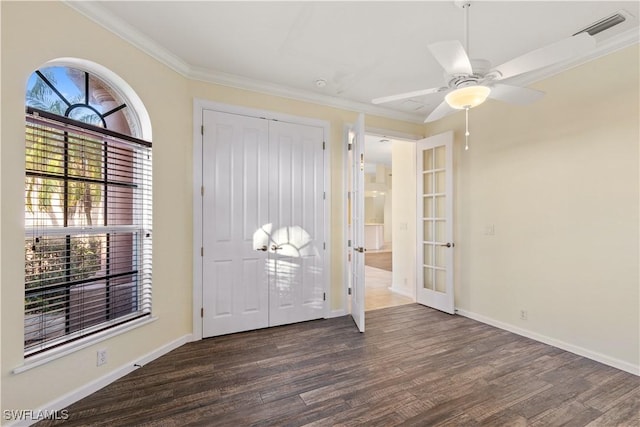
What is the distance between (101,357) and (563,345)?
13.6ft

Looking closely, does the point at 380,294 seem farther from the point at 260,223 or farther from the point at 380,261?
the point at 380,261

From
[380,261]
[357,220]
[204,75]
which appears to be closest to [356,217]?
[357,220]

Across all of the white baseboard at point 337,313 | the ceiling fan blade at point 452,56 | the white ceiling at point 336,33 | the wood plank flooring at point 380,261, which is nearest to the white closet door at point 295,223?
the white baseboard at point 337,313

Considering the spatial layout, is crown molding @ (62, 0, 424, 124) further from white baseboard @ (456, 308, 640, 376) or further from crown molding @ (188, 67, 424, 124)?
white baseboard @ (456, 308, 640, 376)

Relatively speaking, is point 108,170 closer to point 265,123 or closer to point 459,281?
point 265,123

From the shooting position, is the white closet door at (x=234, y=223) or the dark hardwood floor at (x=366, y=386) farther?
the white closet door at (x=234, y=223)

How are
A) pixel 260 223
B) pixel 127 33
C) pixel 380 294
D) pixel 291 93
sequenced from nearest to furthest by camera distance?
pixel 127 33, pixel 260 223, pixel 291 93, pixel 380 294

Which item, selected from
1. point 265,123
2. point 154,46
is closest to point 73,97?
point 154,46

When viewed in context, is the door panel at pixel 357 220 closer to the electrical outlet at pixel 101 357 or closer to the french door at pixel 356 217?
the french door at pixel 356 217

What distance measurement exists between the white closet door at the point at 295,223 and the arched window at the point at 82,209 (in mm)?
1319

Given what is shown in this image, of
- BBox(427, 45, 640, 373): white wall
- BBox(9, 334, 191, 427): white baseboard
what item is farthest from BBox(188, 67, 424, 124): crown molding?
BBox(9, 334, 191, 427): white baseboard

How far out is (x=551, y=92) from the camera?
300 cm

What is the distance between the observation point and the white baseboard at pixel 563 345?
2.47 meters

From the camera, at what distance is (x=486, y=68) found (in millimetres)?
1836
